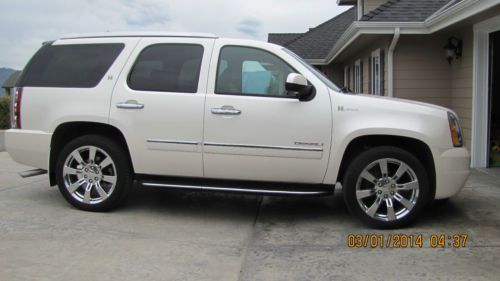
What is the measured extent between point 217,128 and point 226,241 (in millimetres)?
1170

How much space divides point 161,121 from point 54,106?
129 cm

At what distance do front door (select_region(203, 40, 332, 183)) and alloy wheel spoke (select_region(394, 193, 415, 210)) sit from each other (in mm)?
764

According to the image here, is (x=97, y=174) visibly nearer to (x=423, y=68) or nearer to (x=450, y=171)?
(x=450, y=171)

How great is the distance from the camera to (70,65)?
229 inches

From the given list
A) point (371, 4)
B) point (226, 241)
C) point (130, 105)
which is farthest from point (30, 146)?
point (371, 4)

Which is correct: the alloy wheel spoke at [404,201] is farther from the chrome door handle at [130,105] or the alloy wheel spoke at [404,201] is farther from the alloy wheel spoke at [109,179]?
the alloy wheel spoke at [109,179]

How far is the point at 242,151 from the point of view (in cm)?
525

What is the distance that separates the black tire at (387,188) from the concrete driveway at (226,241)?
0.46ft

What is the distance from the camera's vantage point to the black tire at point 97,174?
5.61 metres

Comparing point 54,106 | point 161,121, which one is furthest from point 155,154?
point 54,106

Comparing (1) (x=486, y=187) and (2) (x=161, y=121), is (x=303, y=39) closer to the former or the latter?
(1) (x=486, y=187)

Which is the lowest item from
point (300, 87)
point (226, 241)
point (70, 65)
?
point (226, 241)

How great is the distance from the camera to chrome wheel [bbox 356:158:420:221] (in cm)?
508

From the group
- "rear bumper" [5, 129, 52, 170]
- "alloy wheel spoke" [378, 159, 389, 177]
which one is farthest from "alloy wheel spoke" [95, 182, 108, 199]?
"alloy wheel spoke" [378, 159, 389, 177]
